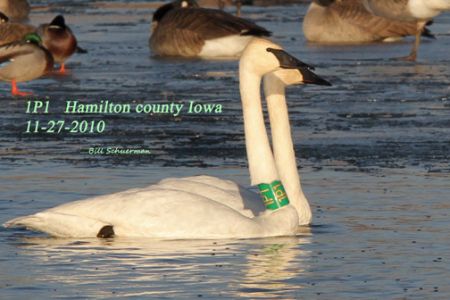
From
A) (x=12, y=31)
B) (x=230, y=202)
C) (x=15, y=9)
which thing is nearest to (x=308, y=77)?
(x=230, y=202)

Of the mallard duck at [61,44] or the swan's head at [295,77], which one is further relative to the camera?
the mallard duck at [61,44]

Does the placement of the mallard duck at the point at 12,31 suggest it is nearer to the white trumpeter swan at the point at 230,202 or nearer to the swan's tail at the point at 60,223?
the white trumpeter swan at the point at 230,202

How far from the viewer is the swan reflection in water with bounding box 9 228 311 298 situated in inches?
318

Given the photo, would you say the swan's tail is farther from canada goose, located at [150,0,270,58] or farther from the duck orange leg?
canada goose, located at [150,0,270,58]

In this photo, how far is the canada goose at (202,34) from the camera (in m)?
22.8

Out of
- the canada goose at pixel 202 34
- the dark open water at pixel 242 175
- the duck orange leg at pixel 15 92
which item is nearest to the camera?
the dark open water at pixel 242 175

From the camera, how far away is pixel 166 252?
29.9 feet

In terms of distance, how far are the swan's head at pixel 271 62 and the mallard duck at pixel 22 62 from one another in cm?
827

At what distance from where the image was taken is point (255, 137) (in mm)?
10180

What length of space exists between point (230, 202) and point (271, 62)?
101cm

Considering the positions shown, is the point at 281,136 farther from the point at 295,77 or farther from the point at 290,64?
the point at 290,64

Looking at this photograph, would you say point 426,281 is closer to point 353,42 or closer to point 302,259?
point 302,259

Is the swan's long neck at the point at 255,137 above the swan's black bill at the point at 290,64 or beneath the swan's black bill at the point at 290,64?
beneath

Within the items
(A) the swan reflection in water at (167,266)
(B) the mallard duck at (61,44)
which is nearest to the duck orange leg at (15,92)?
(B) the mallard duck at (61,44)
